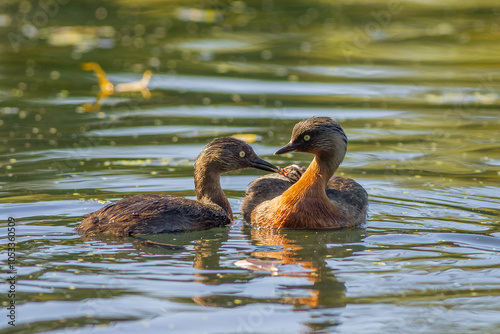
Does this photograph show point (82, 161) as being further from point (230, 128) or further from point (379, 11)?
point (379, 11)

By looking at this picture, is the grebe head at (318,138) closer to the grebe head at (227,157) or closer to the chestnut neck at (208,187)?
the grebe head at (227,157)

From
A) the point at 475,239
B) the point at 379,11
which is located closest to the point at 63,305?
the point at 475,239

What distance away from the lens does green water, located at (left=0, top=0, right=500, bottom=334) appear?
6699mm

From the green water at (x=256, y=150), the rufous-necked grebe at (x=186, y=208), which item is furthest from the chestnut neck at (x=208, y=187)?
the green water at (x=256, y=150)

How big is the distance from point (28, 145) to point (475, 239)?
6919 mm

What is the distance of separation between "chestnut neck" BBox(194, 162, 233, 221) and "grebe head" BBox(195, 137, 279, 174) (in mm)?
35

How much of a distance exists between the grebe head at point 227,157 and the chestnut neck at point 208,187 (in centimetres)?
4

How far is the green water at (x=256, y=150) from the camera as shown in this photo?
670 cm

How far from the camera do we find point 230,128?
13.4 meters

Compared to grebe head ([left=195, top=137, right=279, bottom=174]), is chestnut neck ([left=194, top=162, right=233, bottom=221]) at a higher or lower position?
lower

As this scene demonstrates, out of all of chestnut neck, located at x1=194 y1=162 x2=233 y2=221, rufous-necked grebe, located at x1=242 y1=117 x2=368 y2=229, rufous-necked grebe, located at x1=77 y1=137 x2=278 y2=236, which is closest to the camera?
rufous-necked grebe, located at x1=77 y1=137 x2=278 y2=236

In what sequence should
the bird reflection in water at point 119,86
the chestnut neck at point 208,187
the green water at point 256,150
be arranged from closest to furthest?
1. the green water at point 256,150
2. the chestnut neck at point 208,187
3. the bird reflection in water at point 119,86

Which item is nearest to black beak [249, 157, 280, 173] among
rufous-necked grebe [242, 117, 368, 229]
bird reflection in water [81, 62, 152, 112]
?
rufous-necked grebe [242, 117, 368, 229]

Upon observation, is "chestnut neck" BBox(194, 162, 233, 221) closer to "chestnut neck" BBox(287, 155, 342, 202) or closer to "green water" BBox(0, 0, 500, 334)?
"green water" BBox(0, 0, 500, 334)
